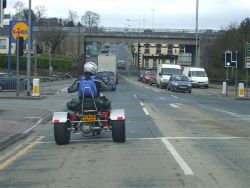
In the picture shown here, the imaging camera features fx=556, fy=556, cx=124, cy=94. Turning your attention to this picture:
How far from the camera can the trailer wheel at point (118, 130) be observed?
13.3 m

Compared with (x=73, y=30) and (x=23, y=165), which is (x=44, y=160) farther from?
(x=73, y=30)

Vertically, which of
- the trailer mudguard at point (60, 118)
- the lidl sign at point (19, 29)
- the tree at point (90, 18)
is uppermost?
the tree at point (90, 18)

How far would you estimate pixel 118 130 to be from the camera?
13.4 metres

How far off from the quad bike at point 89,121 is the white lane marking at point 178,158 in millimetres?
1098

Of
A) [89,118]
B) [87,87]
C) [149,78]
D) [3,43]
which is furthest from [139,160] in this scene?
[3,43]

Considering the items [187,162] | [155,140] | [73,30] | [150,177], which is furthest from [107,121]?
[73,30]

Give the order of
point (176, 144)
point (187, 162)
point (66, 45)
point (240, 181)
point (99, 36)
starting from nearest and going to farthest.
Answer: point (240, 181) → point (187, 162) → point (176, 144) → point (99, 36) → point (66, 45)

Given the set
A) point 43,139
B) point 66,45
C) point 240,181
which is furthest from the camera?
point 66,45

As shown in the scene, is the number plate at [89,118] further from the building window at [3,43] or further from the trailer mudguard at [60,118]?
the building window at [3,43]

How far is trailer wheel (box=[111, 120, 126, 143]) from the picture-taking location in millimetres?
13344

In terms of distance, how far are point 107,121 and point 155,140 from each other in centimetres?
145

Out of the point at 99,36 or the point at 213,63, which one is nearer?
the point at 213,63

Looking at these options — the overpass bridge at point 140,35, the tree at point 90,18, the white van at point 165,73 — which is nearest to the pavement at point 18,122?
the white van at point 165,73

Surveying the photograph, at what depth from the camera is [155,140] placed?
14.2 m
